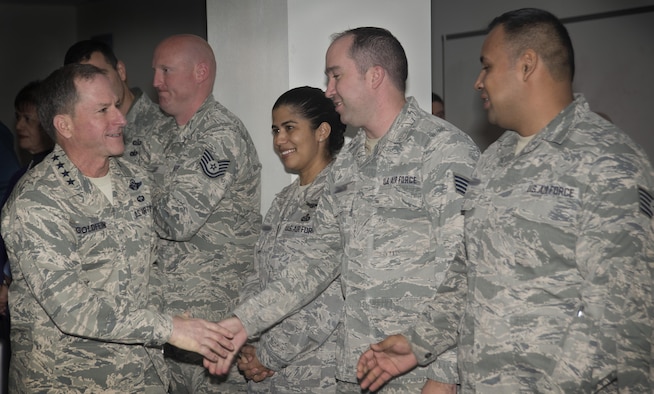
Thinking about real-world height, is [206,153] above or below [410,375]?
above

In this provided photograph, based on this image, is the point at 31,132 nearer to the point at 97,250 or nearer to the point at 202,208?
the point at 202,208

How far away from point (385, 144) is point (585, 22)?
10.5ft

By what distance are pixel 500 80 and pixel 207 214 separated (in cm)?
151

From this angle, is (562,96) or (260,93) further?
(260,93)

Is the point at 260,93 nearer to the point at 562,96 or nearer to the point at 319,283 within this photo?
the point at 319,283

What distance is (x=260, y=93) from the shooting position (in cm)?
354

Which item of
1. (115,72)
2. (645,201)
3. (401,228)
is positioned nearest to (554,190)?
(645,201)

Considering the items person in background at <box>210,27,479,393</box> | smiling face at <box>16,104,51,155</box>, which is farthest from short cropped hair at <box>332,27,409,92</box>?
smiling face at <box>16,104,51,155</box>

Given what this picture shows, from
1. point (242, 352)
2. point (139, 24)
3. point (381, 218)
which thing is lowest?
point (242, 352)

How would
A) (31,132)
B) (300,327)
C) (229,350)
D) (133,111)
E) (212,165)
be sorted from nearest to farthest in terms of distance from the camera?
(229,350) < (300,327) < (212,165) < (133,111) < (31,132)

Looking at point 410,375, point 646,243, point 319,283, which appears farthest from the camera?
point 319,283

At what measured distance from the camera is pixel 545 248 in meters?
1.98

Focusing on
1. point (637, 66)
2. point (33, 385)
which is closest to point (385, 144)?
point (33, 385)

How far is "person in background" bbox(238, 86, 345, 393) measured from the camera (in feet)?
9.63
